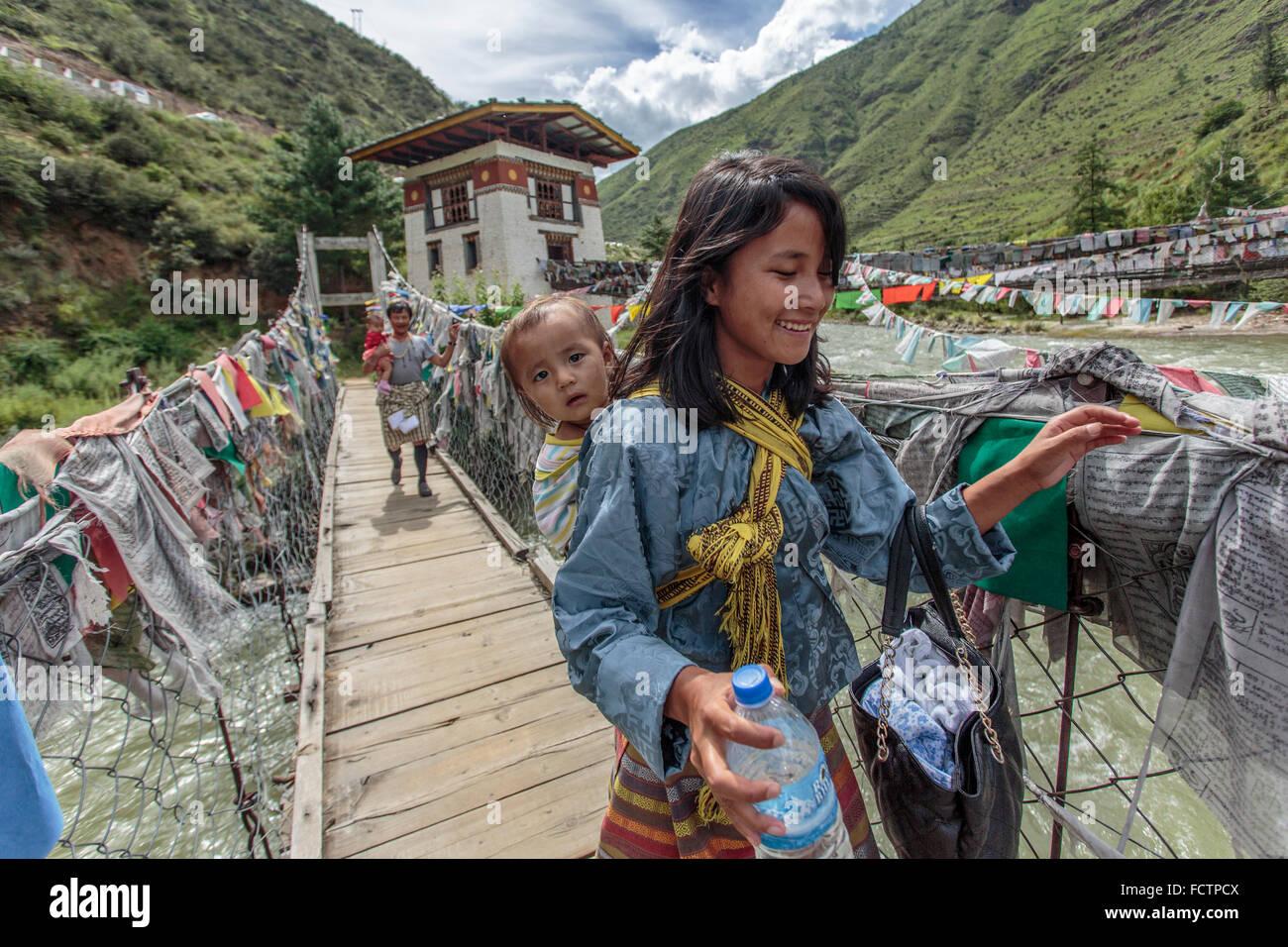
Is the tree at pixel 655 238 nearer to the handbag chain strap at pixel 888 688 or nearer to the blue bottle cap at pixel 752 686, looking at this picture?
the handbag chain strap at pixel 888 688

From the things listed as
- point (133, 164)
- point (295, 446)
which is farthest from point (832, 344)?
point (133, 164)

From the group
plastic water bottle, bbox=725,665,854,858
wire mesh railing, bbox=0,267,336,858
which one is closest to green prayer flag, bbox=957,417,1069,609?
plastic water bottle, bbox=725,665,854,858

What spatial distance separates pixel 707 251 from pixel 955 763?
3.04 ft

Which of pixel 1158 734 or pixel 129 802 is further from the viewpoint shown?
pixel 129 802

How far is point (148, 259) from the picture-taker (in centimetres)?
2064

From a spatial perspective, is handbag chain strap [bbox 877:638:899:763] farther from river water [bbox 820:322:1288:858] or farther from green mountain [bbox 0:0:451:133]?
green mountain [bbox 0:0:451:133]

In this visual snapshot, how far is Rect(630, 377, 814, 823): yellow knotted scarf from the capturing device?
901 mm

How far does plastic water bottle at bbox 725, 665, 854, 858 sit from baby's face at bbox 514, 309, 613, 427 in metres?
1.05

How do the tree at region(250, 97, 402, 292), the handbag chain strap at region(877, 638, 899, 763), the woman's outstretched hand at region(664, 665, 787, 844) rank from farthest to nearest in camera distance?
the tree at region(250, 97, 402, 292) < the handbag chain strap at region(877, 638, 899, 763) < the woman's outstretched hand at region(664, 665, 787, 844)

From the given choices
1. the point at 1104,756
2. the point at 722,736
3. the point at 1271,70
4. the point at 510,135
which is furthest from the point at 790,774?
the point at 1271,70

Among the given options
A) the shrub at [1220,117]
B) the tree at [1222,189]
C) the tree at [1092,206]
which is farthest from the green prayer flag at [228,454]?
the shrub at [1220,117]

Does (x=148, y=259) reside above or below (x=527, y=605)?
above
